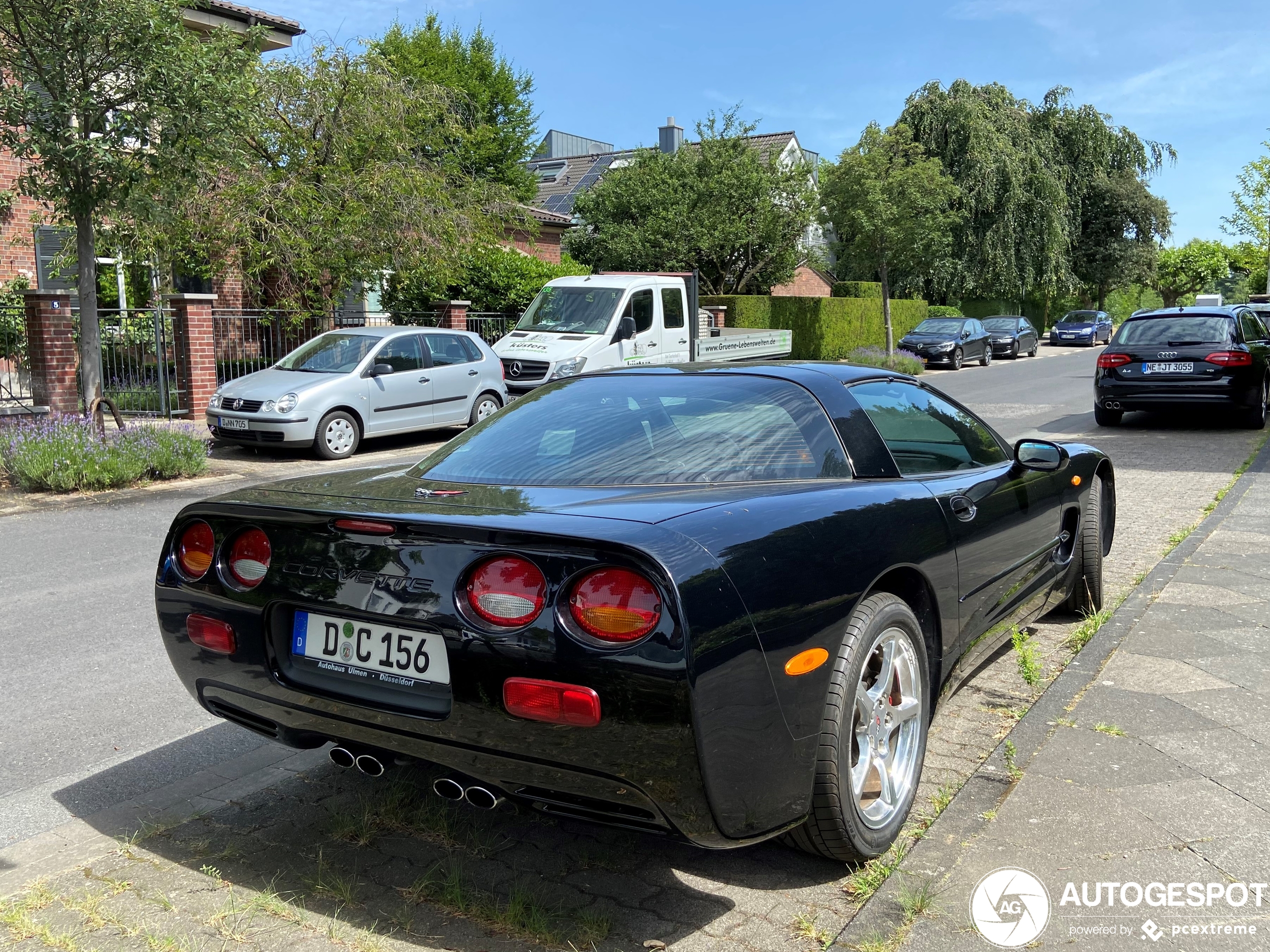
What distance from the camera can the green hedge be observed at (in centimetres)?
3059

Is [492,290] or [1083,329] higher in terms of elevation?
[492,290]

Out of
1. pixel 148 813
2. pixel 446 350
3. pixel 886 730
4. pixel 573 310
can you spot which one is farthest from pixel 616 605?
pixel 573 310

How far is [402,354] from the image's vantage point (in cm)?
1420

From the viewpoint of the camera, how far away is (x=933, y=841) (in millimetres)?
3080

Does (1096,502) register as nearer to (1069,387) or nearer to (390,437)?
(390,437)

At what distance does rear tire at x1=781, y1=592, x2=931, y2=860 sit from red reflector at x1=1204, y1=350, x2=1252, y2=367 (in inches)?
466

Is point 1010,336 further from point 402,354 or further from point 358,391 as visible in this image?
point 358,391

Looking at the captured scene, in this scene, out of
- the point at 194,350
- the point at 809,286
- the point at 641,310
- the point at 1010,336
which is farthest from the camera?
the point at 809,286

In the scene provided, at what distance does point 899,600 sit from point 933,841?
2.27 ft

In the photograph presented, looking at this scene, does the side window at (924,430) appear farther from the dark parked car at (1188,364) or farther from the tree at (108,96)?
the dark parked car at (1188,364)

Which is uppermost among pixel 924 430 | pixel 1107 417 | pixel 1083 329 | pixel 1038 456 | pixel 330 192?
pixel 330 192

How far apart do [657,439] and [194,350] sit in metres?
15.0

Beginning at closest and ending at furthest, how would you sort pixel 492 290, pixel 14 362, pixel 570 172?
pixel 14 362, pixel 492 290, pixel 570 172

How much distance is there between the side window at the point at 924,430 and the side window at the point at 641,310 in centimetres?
1334
